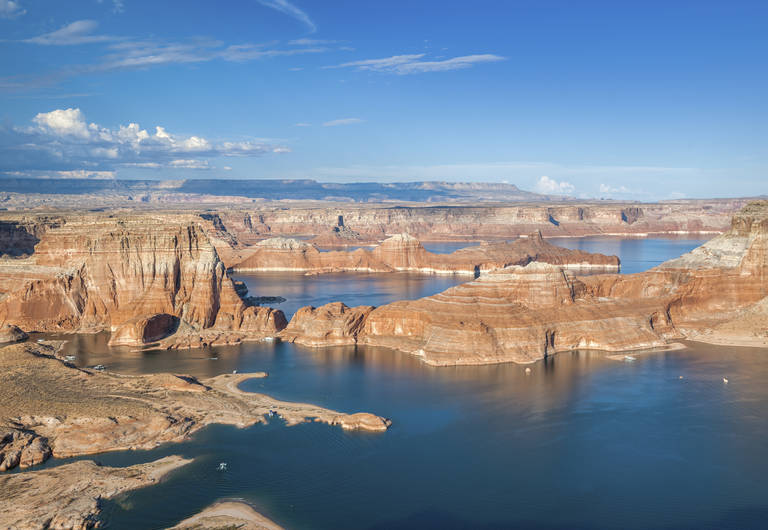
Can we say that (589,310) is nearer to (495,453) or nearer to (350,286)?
(495,453)

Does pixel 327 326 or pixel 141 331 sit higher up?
pixel 327 326

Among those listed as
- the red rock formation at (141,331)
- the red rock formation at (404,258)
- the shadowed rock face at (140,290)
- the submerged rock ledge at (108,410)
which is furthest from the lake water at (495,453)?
the red rock formation at (404,258)

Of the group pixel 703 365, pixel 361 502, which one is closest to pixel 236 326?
pixel 361 502

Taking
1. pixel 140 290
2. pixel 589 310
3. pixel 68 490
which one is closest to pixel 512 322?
pixel 589 310

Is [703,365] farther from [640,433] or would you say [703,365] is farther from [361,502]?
[361,502]

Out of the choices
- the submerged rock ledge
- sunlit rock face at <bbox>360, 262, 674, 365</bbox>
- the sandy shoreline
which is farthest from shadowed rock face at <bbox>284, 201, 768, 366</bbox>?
the sandy shoreline

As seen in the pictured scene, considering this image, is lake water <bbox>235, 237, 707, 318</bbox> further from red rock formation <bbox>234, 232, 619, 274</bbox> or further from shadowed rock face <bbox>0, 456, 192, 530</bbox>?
shadowed rock face <bbox>0, 456, 192, 530</bbox>
